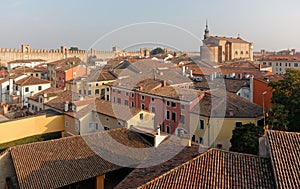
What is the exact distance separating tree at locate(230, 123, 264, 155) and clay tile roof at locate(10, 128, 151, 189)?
11.9ft

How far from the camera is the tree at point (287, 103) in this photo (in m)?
12.9

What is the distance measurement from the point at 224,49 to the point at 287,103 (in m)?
35.0

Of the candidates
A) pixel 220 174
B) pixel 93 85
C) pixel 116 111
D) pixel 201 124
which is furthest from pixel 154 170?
pixel 93 85

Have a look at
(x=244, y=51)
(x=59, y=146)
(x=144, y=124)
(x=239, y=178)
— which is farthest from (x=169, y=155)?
(x=244, y=51)

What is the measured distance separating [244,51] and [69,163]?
4648 centimetres

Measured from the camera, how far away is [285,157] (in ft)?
18.1

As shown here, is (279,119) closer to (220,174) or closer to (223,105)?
(223,105)

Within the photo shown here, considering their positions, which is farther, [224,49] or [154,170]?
[224,49]

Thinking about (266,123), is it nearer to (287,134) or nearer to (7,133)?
(287,134)

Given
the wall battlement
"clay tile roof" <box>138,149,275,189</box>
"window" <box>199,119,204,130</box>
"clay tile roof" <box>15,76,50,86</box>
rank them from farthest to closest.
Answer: the wall battlement
"clay tile roof" <box>15,76,50,86</box>
"window" <box>199,119,204,130</box>
"clay tile roof" <box>138,149,275,189</box>

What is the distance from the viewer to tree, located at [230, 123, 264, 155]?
36.7 feet

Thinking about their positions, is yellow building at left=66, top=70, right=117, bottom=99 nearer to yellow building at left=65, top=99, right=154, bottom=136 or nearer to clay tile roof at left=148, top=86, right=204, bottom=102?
clay tile roof at left=148, top=86, right=204, bottom=102

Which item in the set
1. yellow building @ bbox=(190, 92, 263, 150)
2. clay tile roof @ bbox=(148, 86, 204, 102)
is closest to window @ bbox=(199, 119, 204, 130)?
yellow building @ bbox=(190, 92, 263, 150)

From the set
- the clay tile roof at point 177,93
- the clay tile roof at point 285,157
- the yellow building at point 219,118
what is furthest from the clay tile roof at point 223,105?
the clay tile roof at point 285,157
